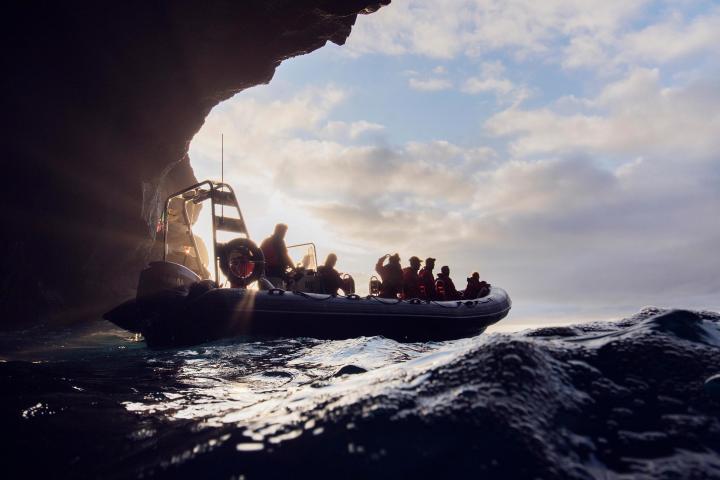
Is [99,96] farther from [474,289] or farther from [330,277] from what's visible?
[474,289]

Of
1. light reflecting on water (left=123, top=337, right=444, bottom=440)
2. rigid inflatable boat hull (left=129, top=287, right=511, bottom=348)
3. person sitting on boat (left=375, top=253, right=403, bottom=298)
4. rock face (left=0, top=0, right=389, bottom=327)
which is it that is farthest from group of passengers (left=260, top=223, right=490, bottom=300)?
rock face (left=0, top=0, right=389, bottom=327)

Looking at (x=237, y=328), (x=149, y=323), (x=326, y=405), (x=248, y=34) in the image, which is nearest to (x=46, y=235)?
(x=248, y=34)

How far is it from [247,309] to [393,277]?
3.57 m

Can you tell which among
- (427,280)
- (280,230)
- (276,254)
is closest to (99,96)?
(280,230)

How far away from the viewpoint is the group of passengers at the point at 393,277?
7395mm

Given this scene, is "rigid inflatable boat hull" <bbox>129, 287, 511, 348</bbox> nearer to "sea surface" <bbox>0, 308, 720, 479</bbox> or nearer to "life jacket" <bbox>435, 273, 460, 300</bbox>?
"life jacket" <bbox>435, 273, 460, 300</bbox>

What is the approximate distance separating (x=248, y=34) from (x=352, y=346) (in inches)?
417

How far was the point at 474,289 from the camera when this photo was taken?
391 inches

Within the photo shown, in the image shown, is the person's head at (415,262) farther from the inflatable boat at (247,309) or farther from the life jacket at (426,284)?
the inflatable boat at (247,309)

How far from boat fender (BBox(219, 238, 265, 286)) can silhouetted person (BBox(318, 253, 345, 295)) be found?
139 centimetres

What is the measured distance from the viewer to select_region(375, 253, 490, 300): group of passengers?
8609 millimetres

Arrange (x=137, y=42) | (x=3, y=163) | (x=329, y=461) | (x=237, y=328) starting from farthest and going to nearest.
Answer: (x=137, y=42) → (x=3, y=163) → (x=237, y=328) → (x=329, y=461)

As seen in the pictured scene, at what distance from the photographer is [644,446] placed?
114 centimetres

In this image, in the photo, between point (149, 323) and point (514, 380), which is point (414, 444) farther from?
point (149, 323)
